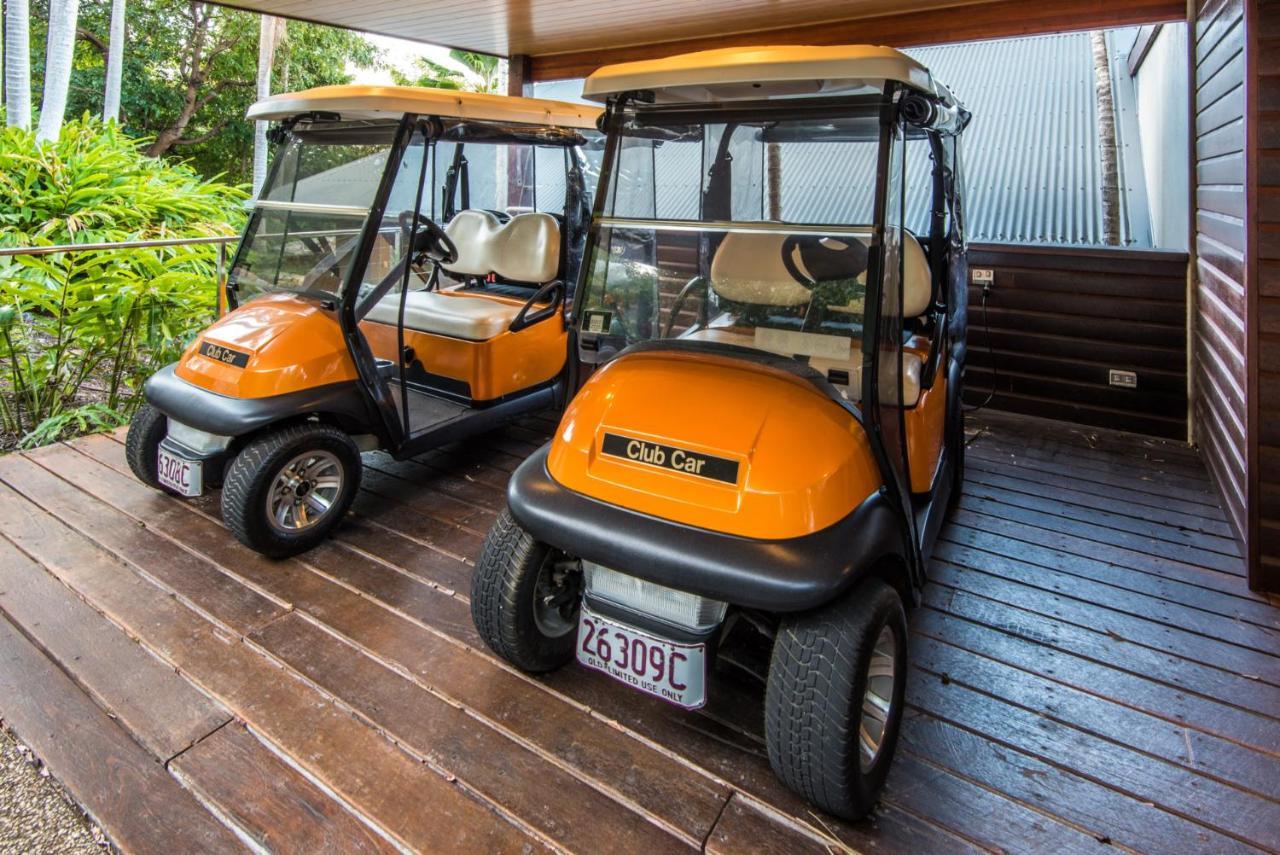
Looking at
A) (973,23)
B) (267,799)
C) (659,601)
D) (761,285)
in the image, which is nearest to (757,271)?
(761,285)

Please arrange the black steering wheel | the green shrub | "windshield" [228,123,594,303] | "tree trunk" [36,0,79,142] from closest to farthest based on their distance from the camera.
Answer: the black steering wheel, "windshield" [228,123,594,303], the green shrub, "tree trunk" [36,0,79,142]

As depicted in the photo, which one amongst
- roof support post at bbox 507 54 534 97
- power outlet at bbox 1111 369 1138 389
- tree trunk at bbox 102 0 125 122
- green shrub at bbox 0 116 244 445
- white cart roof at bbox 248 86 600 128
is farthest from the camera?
tree trunk at bbox 102 0 125 122

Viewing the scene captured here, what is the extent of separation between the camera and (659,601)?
1.62m

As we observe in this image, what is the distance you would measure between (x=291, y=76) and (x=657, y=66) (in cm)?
1465

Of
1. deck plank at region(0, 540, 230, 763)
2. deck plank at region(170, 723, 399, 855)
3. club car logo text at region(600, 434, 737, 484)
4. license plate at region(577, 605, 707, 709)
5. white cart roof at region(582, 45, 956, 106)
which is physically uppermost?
white cart roof at region(582, 45, 956, 106)

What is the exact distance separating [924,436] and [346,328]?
2.11m

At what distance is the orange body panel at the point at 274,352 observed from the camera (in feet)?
8.15

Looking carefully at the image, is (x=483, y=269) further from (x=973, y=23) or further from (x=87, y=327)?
(x=973, y=23)

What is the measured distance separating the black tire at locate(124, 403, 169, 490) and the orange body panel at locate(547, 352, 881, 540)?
1.98 m

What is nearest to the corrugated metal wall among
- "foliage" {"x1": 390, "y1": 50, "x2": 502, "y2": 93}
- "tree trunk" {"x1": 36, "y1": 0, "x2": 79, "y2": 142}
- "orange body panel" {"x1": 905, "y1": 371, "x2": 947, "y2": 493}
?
"orange body panel" {"x1": 905, "y1": 371, "x2": 947, "y2": 493}

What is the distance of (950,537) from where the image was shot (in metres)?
2.86

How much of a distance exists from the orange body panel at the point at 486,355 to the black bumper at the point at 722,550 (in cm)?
179

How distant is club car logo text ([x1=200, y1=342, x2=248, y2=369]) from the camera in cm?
251

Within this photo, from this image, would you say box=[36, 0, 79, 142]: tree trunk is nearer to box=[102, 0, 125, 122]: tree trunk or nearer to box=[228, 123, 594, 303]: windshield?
box=[102, 0, 125, 122]: tree trunk
